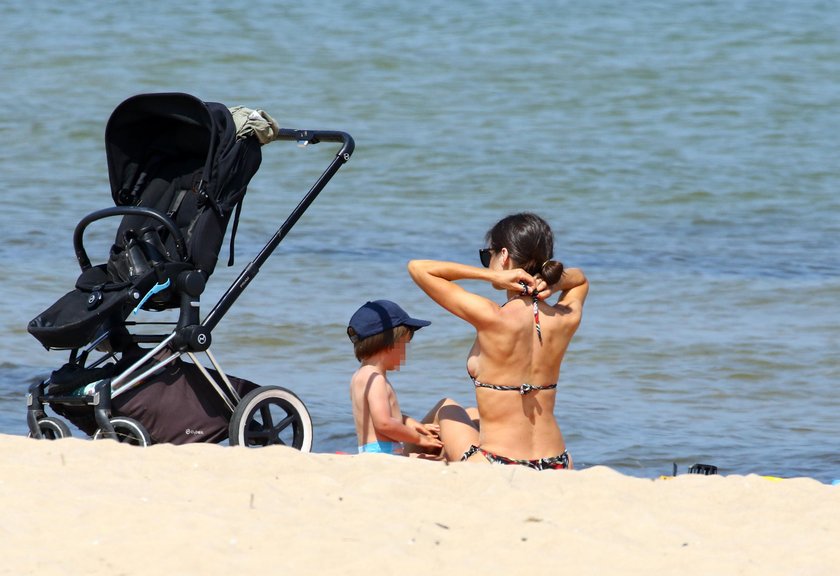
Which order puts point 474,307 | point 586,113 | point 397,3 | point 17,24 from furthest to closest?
point 397,3 → point 17,24 → point 586,113 → point 474,307

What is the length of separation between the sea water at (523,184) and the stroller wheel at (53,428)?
1262 mm

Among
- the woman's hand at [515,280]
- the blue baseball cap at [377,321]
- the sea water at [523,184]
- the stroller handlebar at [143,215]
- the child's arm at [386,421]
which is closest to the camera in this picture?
the woman's hand at [515,280]

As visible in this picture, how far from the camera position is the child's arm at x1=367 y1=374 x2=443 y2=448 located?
4.84 meters

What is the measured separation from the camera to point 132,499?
11.7 ft

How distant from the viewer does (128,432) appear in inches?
185

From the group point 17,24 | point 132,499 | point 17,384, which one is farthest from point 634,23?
point 132,499

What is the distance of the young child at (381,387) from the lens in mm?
4875

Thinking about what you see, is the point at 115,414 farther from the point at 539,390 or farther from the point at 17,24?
the point at 17,24

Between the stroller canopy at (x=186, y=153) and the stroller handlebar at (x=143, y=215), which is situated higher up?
the stroller canopy at (x=186, y=153)

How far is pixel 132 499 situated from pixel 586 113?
12817mm

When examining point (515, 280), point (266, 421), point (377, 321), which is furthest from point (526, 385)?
point (266, 421)

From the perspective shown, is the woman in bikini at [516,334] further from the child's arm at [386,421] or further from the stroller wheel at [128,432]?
the stroller wheel at [128,432]

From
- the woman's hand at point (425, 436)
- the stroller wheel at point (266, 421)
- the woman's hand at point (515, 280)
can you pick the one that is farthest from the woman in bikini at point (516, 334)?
the stroller wheel at point (266, 421)

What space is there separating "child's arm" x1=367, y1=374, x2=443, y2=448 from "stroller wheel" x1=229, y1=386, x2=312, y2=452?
0.25 m
